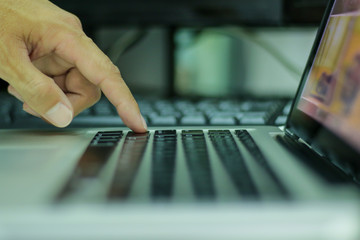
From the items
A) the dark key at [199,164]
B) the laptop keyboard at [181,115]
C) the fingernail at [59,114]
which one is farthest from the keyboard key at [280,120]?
the fingernail at [59,114]

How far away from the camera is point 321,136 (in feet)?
0.93

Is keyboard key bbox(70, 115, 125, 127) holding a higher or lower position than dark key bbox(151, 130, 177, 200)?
lower

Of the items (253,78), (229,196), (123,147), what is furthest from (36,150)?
(253,78)

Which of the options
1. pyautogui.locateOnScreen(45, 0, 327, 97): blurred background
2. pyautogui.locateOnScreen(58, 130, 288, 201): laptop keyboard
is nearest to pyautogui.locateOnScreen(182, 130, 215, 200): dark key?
pyautogui.locateOnScreen(58, 130, 288, 201): laptop keyboard

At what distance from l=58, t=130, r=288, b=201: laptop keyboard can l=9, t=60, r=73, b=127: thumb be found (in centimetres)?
4

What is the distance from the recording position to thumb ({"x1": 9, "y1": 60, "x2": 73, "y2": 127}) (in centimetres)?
34

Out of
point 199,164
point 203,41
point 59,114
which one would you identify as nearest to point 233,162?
point 199,164

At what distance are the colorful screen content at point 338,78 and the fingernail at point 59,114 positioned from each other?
21cm

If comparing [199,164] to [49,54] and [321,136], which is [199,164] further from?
[49,54]

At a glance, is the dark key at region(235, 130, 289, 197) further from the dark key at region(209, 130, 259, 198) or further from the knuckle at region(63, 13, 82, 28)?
the knuckle at region(63, 13, 82, 28)

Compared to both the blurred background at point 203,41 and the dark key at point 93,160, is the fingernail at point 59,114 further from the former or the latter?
the blurred background at point 203,41

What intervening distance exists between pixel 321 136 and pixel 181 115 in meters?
0.19

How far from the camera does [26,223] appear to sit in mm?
161

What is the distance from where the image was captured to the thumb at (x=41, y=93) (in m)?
0.34
